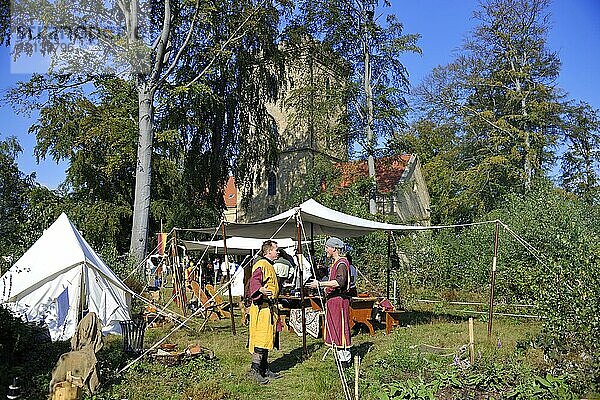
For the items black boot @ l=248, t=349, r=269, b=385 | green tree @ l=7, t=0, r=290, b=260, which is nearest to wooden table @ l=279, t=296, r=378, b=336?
black boot @ l=248, t=349, r=269, b=385

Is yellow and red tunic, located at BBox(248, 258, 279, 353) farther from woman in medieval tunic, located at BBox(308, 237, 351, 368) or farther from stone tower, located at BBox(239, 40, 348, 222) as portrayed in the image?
stone tower, located at BBox(239, 40, 348, 222)

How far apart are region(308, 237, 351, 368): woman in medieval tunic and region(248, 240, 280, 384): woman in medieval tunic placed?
637 millimetres

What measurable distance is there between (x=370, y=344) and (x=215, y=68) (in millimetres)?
12917

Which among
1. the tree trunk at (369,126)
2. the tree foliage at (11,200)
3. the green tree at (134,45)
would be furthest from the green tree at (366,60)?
the tree foliage at (11,200)

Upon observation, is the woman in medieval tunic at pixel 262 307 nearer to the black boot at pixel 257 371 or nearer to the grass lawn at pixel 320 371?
the black boot at pixel 257 371

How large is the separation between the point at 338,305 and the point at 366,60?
1682 centimetres

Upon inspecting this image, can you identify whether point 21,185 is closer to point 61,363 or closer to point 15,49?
point 15,49

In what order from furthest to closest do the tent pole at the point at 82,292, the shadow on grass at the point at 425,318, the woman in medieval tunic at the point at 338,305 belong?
1. the shadow on grass at the point at 425,318
2. the tent pole at the point at 82,292
3. the woman in medieval tunic at the point at 338,305

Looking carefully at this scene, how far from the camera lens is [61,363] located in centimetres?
557

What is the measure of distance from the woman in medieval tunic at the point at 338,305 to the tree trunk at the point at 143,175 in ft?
29.6

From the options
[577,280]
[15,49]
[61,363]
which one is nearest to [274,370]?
[61,363]

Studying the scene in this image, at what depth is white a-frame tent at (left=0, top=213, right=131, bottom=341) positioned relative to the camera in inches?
332

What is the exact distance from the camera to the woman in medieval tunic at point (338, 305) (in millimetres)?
6965

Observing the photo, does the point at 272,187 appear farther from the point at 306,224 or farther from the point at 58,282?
the point at 58,282
